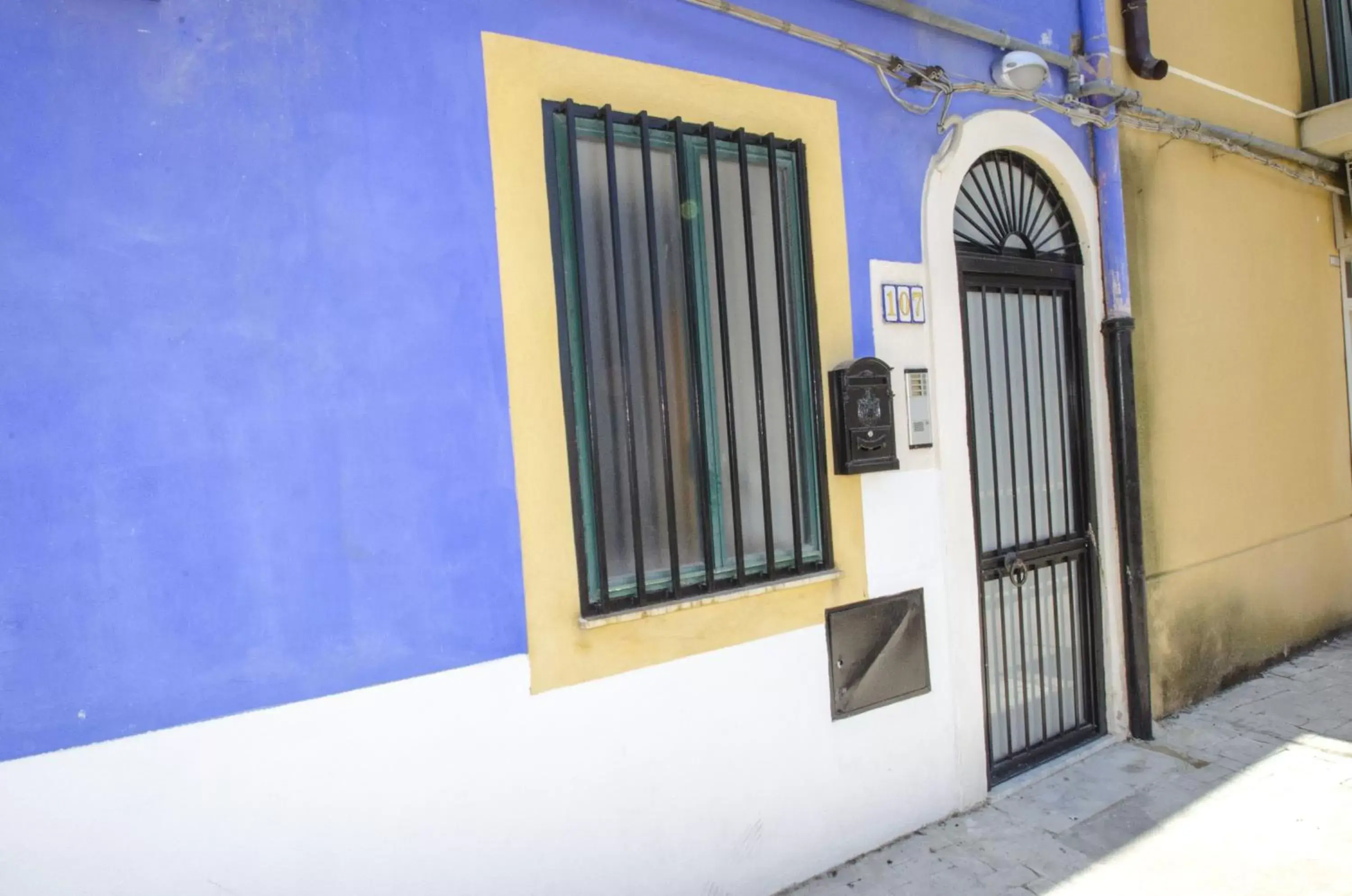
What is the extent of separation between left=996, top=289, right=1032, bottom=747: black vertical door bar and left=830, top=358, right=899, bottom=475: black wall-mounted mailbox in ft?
4.09

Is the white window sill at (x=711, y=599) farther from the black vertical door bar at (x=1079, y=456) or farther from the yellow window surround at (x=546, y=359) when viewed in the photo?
the black vertical door bar at (x=1079, y=456)

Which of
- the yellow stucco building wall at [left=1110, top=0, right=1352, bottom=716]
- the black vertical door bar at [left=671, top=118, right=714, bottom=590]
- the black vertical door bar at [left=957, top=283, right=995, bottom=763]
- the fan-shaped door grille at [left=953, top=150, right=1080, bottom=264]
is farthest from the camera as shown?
the yellow stucco building wall at [left=1110, top=0, right=1352, bottom=716]

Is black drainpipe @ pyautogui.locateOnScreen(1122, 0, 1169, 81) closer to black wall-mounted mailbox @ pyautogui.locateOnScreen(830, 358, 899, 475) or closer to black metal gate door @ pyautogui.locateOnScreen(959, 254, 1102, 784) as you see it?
black metal gate door @ pyautogui.locateOnScreen(959, 254, 1102, 784)

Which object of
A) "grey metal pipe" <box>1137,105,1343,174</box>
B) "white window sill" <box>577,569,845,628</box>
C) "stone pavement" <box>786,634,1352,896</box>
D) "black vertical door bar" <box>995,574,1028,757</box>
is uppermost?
"grey metal pipe" <box>1137,105,1343,174</box>

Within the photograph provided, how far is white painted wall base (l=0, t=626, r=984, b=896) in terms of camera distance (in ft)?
7.36

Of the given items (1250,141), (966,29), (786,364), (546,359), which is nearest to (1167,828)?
(786,364)

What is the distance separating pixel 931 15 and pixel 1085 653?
3.64 metres

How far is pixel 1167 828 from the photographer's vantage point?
3.90 meters

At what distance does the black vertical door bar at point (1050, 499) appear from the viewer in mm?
4809

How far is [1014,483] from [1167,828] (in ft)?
5.87

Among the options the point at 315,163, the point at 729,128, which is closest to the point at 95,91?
the point at 315,163

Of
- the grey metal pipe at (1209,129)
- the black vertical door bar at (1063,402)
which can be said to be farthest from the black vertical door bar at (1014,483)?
the grey metal pipe at (1209,129)

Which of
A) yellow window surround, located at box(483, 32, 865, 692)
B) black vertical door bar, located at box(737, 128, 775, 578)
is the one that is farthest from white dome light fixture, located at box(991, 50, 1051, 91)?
yellow window surround, located at box(483, 32, 865, 692)

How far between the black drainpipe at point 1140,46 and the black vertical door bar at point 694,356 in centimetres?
350
